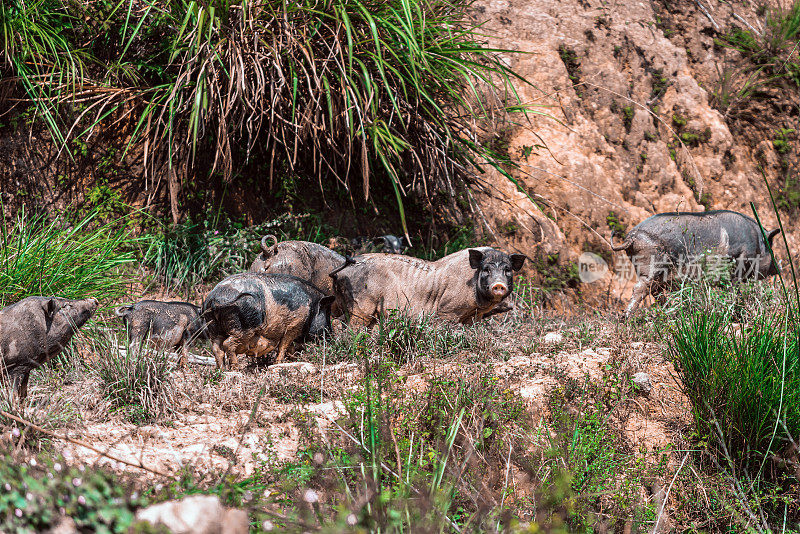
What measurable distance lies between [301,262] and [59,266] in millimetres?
1790

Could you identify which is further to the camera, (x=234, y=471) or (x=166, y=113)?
(x=166, y=113)

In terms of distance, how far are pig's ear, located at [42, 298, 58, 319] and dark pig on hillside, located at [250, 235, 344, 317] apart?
209 cm

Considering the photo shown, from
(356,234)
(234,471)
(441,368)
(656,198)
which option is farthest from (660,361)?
(656,198)

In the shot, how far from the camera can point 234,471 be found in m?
3.18

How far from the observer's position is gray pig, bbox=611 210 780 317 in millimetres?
6211

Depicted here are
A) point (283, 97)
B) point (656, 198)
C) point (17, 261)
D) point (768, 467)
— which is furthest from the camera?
point (656, 198)

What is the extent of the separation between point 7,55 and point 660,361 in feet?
19.3

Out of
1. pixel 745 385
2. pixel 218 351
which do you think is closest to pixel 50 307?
pixel 218 351

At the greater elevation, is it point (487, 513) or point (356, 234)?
point (487, 513)

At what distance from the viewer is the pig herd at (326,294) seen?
3.54 metres

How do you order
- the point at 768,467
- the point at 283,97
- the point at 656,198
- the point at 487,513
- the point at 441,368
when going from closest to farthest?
the point at 487,513, the point at 768,467, the point at 441,368, the point at 283,97, the point at 656,198

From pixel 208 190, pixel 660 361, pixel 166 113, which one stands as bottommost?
pixel 660 361

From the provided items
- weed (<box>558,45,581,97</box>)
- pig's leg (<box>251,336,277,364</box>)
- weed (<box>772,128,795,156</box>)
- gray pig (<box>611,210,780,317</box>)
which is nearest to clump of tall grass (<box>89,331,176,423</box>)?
pig's leg (<box>251,336,277,364</box>)

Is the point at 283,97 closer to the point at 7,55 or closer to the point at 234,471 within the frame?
the point at 7,55
